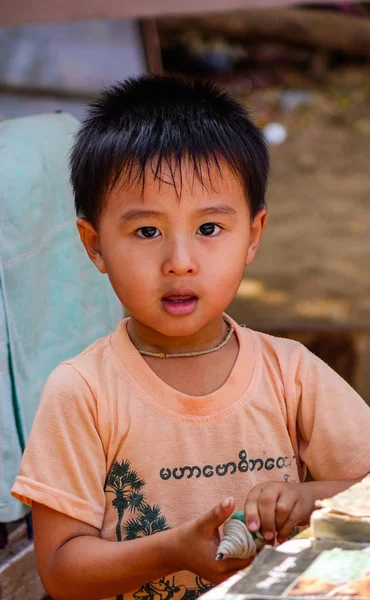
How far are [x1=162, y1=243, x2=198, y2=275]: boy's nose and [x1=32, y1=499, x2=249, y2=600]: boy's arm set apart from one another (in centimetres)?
42

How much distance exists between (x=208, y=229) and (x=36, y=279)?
63 centimetres

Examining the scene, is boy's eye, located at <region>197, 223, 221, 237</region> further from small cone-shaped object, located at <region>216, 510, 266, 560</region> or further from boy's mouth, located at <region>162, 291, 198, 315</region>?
small cone-shaped object, located at <region>216, 510, 266, 560</region>

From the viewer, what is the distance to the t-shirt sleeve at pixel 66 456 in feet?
5.35

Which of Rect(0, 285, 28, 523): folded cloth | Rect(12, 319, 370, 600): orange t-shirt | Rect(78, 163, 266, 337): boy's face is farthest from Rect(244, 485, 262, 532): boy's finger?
Rect(0, 285, 28, 523): folded cloth

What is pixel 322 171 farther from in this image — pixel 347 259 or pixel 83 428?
pixel 83 428

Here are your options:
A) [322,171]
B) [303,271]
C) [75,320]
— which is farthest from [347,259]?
[75,320]

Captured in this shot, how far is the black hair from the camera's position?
1.66m

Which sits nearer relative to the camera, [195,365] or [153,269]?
[153,269]

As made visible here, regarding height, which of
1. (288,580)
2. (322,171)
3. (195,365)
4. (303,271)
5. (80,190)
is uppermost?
(322,171)

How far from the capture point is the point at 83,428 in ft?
5.50

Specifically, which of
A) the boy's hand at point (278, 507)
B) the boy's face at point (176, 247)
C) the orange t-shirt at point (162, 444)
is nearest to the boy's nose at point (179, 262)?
the boy's face at point (176, 247)

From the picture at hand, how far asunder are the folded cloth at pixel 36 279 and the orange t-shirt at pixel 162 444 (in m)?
0.36

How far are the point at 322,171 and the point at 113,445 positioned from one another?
6.31 m

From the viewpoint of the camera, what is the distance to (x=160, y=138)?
1.66m
